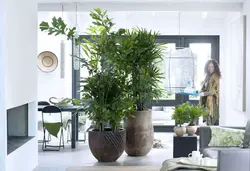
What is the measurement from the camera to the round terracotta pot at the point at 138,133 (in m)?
6.86

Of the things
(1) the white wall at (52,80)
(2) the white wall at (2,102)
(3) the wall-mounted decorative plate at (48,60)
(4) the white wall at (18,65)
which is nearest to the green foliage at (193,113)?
(4) the white wall at (18,65)

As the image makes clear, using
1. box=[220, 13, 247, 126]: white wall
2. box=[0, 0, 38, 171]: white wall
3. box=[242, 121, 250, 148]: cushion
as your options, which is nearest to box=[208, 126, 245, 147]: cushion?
box=[242, 121, 250, 148]: cushion

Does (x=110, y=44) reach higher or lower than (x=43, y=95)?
higher

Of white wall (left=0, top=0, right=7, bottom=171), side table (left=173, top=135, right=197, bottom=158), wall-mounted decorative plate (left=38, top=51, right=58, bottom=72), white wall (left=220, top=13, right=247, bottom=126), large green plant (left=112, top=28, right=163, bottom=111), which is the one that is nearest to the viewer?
white wall (left=0, top=0, right=7, bottom=171)

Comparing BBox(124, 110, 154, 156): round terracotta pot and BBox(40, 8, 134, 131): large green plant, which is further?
BBox(124, 110, 154, 156): round terracotta pot

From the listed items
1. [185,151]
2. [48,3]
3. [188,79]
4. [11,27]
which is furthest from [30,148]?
[188,79]

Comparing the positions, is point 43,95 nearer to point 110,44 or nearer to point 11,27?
point 110,44

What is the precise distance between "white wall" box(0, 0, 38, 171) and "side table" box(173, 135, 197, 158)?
215 centimetres

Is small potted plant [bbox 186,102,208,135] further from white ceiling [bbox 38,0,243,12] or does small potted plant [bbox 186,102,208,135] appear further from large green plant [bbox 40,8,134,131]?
white ceiling [bbox 38,0,243,12]

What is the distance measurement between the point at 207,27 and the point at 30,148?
5427mm

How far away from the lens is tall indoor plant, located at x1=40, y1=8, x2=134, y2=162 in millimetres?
6355

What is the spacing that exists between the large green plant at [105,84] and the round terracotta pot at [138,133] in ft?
0.85

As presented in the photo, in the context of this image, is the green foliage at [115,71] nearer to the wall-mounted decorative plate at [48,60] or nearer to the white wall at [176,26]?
the white wall at [176,26]

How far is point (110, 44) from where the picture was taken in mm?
6668
